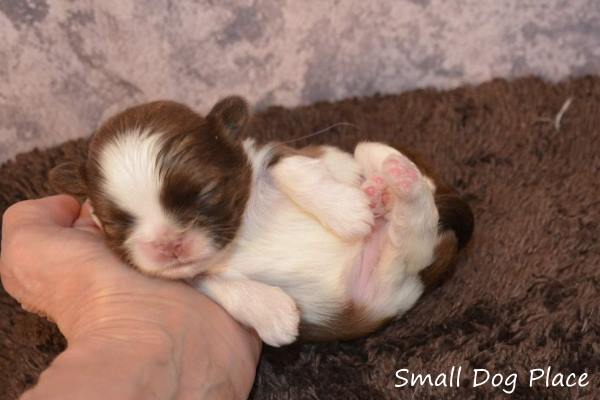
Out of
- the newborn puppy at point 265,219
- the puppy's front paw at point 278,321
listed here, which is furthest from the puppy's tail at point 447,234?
the puppy's front paw at point 278,321

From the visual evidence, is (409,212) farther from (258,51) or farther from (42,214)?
(258,51)

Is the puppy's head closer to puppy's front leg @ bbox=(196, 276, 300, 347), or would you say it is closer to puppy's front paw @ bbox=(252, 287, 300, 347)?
puppy's front leg @ bbox=(196, 276, 300, 347)

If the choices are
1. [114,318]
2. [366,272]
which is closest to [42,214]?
[114,318]

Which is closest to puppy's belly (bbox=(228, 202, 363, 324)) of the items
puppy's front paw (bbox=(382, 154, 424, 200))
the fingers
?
puppy's front paw (bbox=(382, 154, 424, 200))

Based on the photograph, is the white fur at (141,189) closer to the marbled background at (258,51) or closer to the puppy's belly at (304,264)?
the puppy's belly at (304,264)

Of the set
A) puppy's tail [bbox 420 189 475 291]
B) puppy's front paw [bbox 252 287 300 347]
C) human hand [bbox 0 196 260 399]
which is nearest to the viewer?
human hand [bbox 0 196 260 399]
